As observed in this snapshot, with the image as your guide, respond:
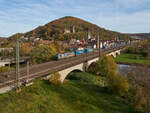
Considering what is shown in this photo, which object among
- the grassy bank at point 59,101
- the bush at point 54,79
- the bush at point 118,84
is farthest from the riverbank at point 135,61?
the bush at point 54,79

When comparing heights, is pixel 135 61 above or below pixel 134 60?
below

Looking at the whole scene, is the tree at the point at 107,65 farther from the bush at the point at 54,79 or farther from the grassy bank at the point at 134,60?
the grassy bank at the point at 134,60

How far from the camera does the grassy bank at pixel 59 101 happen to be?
49.8 ft

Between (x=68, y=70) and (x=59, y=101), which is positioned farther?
(x=68, y=70)

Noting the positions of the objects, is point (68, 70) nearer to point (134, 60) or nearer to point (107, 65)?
point (107, 65)

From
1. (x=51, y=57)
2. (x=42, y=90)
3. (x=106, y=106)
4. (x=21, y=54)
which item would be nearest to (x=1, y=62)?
(x=21, y=54)

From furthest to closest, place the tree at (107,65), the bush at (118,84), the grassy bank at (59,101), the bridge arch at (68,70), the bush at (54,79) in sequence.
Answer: the tree at (107,65)
the bridge arch at (68,70)
the bush at (118,84)
the bush at (54,79)
the grassy bank at (59,101)

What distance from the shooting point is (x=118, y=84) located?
2314cm

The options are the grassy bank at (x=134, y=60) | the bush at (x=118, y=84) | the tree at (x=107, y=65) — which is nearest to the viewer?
the bush at (x=118, y=84)

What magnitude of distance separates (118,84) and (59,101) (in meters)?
11.4

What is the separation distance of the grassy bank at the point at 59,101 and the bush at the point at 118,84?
1202 mm

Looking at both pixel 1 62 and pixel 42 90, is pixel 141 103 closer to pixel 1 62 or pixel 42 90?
pixel 42 90

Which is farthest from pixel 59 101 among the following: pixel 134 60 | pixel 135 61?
pixel 134 60

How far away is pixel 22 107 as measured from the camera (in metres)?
14.9
